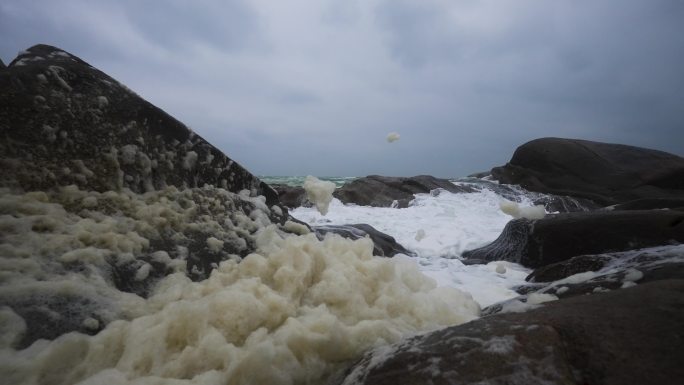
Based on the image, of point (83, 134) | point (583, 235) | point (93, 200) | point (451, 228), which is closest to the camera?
point (93, 200)

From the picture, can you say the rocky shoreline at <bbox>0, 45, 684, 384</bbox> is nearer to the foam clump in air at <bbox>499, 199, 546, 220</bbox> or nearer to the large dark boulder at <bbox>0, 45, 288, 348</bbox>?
the large dark boulder at <bbox>0, 45, 288, 348</bbox>

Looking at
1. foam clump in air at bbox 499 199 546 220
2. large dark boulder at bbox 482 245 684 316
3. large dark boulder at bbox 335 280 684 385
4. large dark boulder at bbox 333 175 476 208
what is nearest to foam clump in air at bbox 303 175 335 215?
large dark boulder at bbox 482 245 684 316

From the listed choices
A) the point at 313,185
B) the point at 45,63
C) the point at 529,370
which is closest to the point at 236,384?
the point at 529,370

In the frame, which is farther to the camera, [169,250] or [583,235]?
[583,235]

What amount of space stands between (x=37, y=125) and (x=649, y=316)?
3.63m

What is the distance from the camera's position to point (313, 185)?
186 inches

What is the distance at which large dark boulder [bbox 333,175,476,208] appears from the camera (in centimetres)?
1596

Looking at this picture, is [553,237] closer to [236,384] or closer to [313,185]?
[313,185]

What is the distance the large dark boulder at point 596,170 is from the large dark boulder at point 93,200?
63.0 feet

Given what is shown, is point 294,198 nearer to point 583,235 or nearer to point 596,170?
point 583,235

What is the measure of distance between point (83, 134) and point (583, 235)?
21.4 feet

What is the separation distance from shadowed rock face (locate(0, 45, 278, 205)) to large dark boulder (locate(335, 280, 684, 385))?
7.38ft

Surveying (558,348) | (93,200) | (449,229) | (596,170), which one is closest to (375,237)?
(449,229)

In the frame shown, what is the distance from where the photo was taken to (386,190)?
16.9 meters
